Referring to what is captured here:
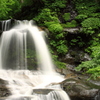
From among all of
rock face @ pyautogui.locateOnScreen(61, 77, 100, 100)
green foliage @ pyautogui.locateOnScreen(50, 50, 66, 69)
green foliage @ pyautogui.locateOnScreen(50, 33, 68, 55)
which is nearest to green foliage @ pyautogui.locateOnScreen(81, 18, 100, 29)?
green foliage @ pyautogui.locateOnScreen(50, 33, 68, 55)

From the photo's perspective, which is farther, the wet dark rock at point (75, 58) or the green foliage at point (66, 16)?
the green foliage at point (66, 16)

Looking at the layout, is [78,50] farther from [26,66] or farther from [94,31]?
[26,66]

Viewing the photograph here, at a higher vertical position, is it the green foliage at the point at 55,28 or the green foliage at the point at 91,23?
the green foliage at the point at 91,23

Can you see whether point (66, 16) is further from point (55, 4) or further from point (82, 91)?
point (82, 91)

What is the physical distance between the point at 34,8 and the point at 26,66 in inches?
352

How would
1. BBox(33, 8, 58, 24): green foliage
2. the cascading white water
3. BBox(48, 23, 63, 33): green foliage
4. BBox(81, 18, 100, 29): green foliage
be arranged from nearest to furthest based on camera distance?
the cascading white water < BBox(48, 23, 63, 33): green foliage < BBox(81, 18, 100, 29): green foliage < BBox(33, 8, 58, 24): green foliage

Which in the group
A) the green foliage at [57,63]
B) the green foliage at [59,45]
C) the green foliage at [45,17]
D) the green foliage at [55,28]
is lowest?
the green foliage at [57,63]

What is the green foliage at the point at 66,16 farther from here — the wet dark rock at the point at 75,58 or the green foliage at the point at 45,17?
the wet dark rock at the point at 75,58

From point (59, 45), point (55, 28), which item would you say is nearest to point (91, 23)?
point (55, 28)

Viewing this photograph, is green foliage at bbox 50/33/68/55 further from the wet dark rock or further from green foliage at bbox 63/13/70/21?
green foliage at bbox 63/13/70/21

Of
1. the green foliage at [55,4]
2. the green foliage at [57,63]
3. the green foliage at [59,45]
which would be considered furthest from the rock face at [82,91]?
the green foliage at [55,4]

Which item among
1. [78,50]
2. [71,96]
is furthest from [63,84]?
[78,50]

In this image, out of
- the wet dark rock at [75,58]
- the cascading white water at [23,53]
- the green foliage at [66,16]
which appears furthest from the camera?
the green foliage at [66,16]

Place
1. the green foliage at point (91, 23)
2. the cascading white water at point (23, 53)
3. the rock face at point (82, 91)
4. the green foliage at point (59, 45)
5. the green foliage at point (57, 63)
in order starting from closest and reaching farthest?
the rock face at point (82, 91) → the cascading white water at point (23, 53) → the green foliage at point (57, 63) → the green foliage at point (59, 45) → the green foliage at point (91, 23)
